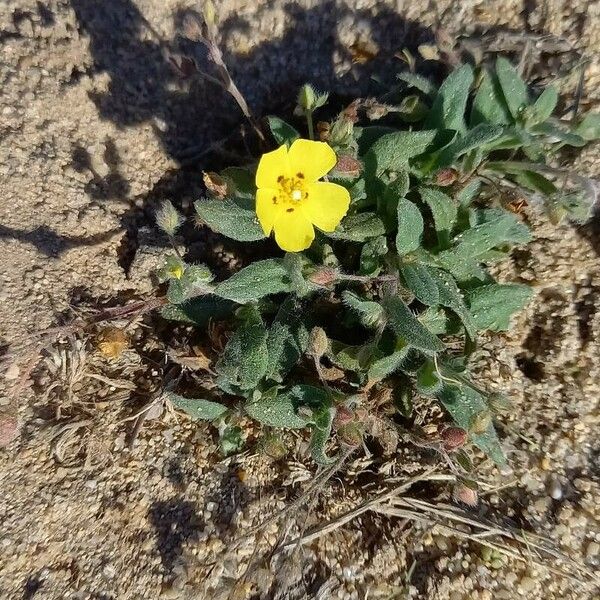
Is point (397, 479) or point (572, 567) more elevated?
point (397, 479)

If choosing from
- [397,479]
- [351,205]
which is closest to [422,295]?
[351,205]

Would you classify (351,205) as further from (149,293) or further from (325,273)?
(149,293)

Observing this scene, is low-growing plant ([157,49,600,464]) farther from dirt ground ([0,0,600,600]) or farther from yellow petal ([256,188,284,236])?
dirt ground ([0,0,600,600])

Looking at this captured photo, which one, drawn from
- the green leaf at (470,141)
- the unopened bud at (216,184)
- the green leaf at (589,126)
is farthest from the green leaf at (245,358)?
the green leaf at (589,126)

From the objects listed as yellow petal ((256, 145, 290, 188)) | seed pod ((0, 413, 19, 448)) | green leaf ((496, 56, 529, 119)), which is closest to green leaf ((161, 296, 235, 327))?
yellow petal ((256, 145, 290, 188))

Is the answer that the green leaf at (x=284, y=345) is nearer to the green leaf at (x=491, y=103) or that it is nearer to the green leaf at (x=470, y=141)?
the green leaf at (x=470, y=141)

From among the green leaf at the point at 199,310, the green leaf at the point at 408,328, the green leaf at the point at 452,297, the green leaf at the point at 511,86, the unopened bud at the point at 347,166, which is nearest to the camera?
the green leaf at the point at 408,328
